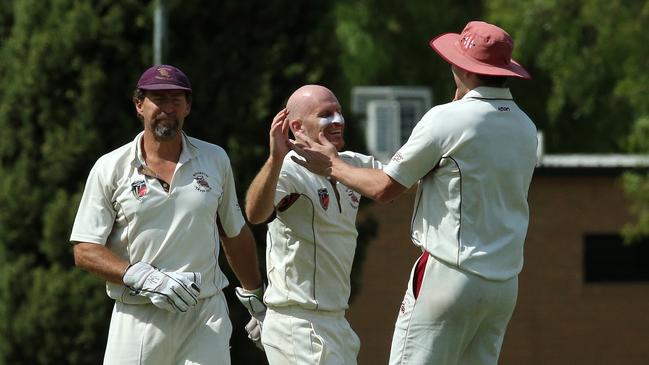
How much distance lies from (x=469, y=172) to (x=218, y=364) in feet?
5.43

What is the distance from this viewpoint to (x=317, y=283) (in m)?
7.12

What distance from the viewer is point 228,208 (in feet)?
23.7

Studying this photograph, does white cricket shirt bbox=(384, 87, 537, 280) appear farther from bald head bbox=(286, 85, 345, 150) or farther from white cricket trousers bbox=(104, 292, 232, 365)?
white cricket trousers bbox=(104, 292, 232, 365)

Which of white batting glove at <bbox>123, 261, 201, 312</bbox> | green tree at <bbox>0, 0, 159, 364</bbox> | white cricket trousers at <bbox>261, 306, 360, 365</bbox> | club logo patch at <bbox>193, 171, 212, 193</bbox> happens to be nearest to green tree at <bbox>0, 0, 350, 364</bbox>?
green tree at <bbox>0, 0, 159, 364</bbox>

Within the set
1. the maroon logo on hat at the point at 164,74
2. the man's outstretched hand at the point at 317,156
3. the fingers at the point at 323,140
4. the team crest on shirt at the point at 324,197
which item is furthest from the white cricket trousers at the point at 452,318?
the maroon logo on hat at the point at 164,74

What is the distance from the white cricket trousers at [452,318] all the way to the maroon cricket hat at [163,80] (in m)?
1.58

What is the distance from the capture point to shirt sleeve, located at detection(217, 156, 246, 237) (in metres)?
7.20

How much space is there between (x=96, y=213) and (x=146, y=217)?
0.24 m

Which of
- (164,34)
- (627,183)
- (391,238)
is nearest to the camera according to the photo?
(164,34)

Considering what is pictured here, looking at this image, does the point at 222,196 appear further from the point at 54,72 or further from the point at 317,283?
the point at 54,72

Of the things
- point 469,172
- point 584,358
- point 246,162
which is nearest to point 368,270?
point 584,358

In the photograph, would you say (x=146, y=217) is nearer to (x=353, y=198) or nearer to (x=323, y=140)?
(x=323, y=140)

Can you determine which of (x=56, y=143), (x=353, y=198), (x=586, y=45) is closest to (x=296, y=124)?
(x=353, y=198)

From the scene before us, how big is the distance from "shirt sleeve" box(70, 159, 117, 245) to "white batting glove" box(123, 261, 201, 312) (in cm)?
25
